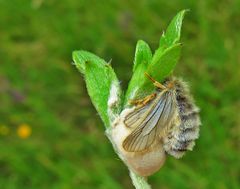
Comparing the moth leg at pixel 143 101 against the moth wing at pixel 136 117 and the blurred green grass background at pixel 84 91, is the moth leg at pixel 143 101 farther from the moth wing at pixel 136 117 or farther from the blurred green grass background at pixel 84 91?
the blurred green grass background at pixel 84 91

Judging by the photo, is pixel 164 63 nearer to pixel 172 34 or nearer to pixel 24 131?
pixel 172 34

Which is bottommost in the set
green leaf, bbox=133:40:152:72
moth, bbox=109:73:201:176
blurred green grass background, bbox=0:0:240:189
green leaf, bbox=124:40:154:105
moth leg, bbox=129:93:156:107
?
blurred green grass background, bbox=0:0:240:189

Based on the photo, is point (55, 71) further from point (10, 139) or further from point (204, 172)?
point (204, 172)

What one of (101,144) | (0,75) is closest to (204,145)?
(101,144)

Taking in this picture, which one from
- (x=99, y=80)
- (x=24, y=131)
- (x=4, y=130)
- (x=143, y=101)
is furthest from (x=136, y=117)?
(x=4, y=130)

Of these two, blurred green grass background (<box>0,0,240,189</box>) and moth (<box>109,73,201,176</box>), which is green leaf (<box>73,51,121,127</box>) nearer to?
moth (<box>109,73,201,176</box>)

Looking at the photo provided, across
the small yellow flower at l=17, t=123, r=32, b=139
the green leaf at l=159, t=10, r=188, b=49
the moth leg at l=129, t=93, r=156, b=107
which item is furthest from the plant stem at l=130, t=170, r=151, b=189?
the small yellow flower at l=17, t=123, r=32, b=139
